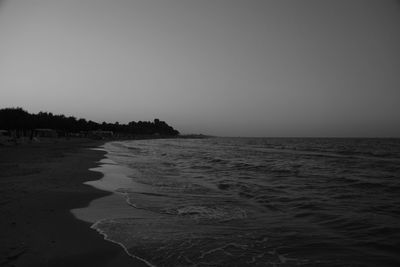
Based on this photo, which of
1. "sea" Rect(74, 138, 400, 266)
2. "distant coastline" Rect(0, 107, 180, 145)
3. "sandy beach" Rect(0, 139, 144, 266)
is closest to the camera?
"sandy beach" Rect(0, 139, 144, 266)

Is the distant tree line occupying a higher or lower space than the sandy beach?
higher

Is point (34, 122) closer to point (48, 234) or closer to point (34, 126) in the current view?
point (34, 126)

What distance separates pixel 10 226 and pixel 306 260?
603 centimetres

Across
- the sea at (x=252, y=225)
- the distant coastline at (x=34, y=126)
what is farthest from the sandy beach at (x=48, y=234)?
the distant coastline at (x=34, y=126)

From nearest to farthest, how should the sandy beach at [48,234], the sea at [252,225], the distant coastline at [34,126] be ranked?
the sandy beach at [48,234] → the sea at [252,225] → the distant coastline at [34,126]

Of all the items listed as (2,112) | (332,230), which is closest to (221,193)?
(332,230)

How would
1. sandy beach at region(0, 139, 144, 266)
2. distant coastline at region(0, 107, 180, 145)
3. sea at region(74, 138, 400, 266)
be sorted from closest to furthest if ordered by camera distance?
1. sandy beach at region(0, 139, 144, 266)
2. sea at region(74, 138, 400, 266)
3. distant coastline at region(0, 107, 180, 145)

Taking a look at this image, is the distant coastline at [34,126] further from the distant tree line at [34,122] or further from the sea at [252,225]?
the sea at [252,225]

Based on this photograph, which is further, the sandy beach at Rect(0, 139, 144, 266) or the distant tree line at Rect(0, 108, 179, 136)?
the distant tree line at Rect(0, 108, 179, 136)

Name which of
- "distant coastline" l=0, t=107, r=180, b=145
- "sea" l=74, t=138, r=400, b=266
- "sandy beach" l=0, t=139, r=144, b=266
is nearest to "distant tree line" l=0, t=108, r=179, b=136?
"distant coastline" l=0, t=107, r=180, b=145

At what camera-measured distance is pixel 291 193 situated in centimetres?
1356

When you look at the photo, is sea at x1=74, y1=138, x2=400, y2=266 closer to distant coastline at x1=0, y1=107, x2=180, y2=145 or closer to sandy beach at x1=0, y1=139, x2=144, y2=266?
sandy beach at x1=0, y1=139, x2=144, y2=266

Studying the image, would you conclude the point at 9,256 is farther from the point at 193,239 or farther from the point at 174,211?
the point at 174,211

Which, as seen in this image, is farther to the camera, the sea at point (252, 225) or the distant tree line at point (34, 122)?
the distant tree line at point (34, 122)
